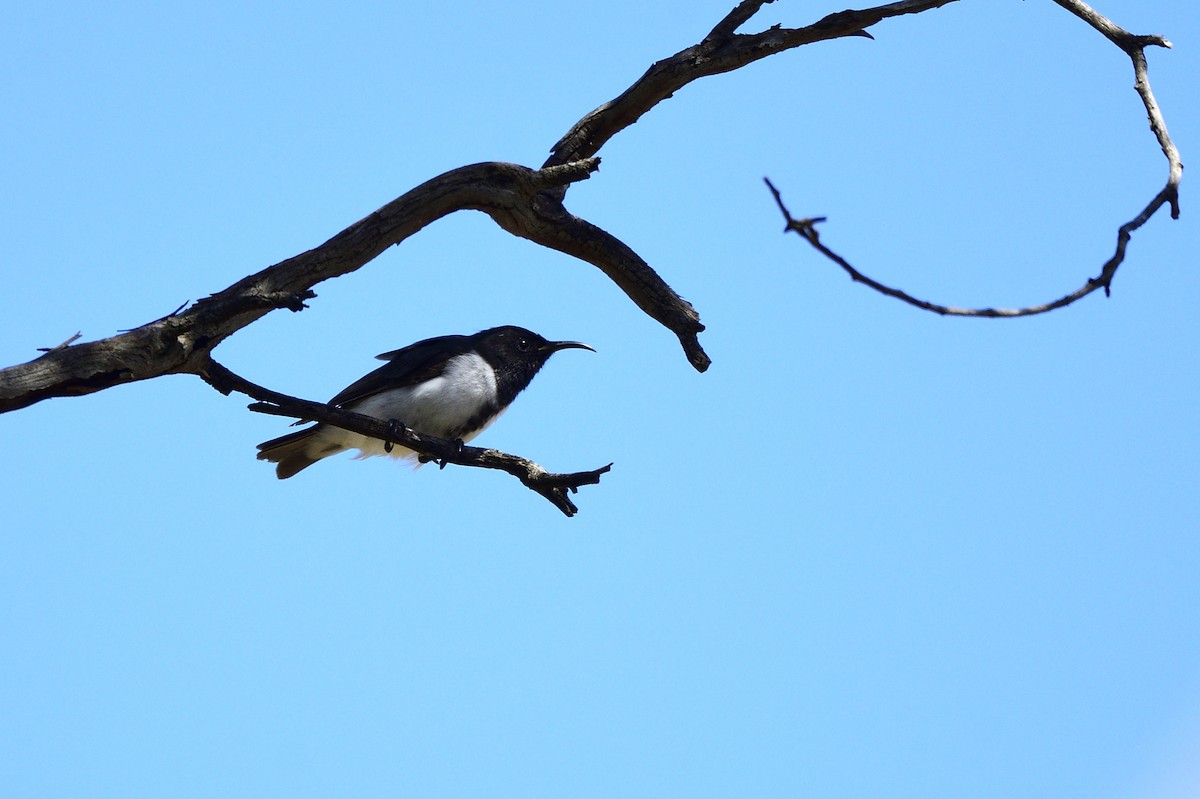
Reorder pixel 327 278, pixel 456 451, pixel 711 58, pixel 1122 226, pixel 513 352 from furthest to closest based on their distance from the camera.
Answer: pixel 513 352
pixel 456 451
pixel 711 58
pixel 327 278
pixel 1122 226

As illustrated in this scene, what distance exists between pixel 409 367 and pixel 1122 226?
17.5ft

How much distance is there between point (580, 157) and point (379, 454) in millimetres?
3127

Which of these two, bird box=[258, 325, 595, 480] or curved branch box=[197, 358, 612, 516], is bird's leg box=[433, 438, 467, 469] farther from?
bird box=[258, 325, 595, 480]

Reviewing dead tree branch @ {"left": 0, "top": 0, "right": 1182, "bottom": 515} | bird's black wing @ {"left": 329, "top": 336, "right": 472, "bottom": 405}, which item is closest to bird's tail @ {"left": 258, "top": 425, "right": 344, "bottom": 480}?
bird's black wing @ {"left": 329, "top": 336, "right": 472, "bottom": 405}

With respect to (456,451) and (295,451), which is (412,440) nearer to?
(456,451)

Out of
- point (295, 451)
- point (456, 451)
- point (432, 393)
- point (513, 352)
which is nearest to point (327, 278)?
point (456, 451)

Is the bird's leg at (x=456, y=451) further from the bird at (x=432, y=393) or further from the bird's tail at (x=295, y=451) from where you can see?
the bird's tail at (x=295, y=451)

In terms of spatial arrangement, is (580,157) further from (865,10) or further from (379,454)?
(379,454)

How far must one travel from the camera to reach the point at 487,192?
618cm

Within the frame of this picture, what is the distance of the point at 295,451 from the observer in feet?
27.6

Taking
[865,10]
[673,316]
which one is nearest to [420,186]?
[673,316]

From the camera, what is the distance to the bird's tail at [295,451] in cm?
819

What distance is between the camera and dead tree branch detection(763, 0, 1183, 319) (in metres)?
3.24

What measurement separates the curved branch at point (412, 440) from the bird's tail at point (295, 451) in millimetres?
1421
